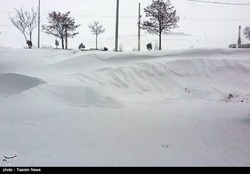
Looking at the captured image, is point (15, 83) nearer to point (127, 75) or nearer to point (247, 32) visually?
point (127, 75)

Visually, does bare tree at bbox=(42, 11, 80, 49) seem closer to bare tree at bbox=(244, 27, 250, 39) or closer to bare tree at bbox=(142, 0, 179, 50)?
bare tree at bbox=(142, 0, 179, 50)

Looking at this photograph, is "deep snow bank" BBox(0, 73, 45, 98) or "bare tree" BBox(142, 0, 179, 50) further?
"bare tree" BBox(142, 0, 179, 50)

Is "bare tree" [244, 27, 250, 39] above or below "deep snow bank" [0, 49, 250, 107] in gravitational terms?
above

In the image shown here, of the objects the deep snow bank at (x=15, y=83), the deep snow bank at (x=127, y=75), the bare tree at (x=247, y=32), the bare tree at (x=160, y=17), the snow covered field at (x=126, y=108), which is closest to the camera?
the snow covered field at (x=126, y=108)

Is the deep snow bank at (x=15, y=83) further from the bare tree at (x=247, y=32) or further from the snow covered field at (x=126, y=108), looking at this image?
the bare tree at (x=247, y=32)

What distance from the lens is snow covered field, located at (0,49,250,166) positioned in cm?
724

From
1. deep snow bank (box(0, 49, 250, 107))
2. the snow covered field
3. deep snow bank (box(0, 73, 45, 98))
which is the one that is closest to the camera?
the snow covered field

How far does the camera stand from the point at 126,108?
13.1 metres

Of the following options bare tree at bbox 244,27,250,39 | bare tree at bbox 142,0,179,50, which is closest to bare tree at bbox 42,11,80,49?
bare tree at bbox 142,0,179,50

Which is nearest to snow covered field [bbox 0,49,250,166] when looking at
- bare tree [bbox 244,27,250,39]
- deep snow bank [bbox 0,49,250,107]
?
deep snow bank [bbox 0,49,250,107]

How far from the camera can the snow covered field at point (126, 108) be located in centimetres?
724

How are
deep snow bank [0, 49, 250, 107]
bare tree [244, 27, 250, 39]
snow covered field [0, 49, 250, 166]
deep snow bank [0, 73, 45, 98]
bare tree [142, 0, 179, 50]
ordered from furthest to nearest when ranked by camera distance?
bare tree [244, 27, 250, 39] < bare tree [142, 0, 179, 50] < deep snow bank [0, 73, 45, 98] < deep snow bank [0, 49, 250, 107] < snow covered field [0, 49, 250, 166]

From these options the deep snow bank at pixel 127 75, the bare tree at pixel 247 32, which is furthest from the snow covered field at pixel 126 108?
the bare tree at pixel 247 32

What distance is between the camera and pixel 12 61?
69.4ft
